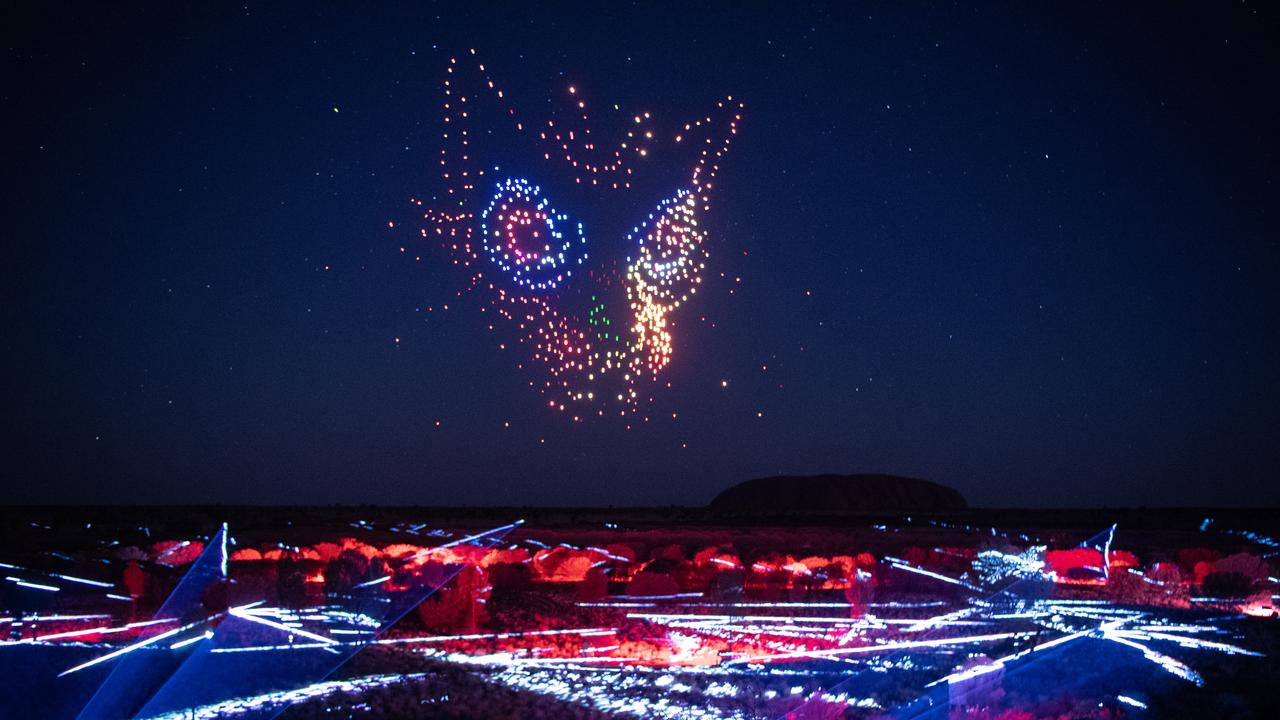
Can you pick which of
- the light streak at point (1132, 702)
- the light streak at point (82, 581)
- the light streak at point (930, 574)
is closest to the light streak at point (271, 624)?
the light streak at point (82, 581)

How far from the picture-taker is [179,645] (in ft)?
30.7

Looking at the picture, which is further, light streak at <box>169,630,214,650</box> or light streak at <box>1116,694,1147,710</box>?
light streak at <box>169,630,214,650</box>

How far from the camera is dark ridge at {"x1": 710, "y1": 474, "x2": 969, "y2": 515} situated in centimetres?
11756

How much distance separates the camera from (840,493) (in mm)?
122688

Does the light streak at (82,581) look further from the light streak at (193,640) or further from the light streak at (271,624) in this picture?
the light streak at (193,640)

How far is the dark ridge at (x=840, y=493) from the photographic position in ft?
386

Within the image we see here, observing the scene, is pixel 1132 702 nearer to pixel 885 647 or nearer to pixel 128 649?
pixel 885 647

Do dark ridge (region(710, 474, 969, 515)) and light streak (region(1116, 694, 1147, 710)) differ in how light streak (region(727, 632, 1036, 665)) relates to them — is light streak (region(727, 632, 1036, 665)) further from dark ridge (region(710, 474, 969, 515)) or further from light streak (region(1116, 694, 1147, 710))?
dark ridge (region(710, 474, 969, 515))

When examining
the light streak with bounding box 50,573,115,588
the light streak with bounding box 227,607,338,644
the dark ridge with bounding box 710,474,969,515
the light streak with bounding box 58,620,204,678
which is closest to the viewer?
the light streak with bounding box 58,620,204,678

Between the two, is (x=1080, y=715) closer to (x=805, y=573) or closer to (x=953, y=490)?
(x=805, y=573)

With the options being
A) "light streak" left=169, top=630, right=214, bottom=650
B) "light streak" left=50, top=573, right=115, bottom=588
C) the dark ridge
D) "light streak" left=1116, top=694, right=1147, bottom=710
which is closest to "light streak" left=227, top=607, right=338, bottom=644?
"light streak" left=169, top=630, right=214, bottom=650

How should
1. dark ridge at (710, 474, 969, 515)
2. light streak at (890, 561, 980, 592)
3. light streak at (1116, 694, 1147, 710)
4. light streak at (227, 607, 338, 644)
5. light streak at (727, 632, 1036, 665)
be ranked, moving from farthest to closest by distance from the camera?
dark ridge at (710, 474, 969, 515)
light streak at (890, 561, 980, 592)
light streak at (227, 607, 338, 644)
light streak at (727, 632, 1036, 665)
light streak at (1116, 694, 1147, 710)

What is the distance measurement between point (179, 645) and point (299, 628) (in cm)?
125

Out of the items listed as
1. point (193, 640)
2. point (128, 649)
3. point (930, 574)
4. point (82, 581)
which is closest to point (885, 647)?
point (193, 640)
